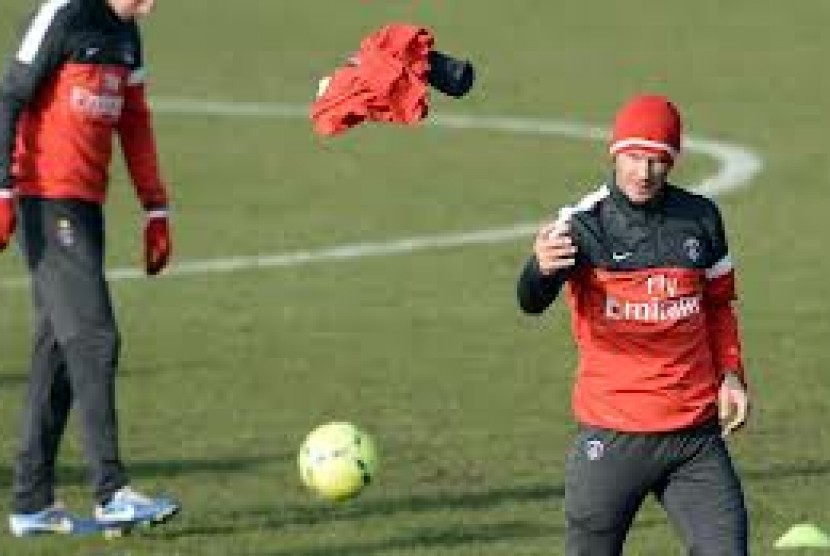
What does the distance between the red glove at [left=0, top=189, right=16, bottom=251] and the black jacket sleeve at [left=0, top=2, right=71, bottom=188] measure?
53 millimetres

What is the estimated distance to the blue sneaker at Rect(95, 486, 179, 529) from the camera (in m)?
14.9

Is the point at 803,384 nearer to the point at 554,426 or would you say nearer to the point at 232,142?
the point at 554,426

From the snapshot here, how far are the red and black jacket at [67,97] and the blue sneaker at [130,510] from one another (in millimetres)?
1474

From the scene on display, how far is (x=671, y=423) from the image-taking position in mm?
11992


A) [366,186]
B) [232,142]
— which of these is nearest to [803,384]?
[366,186]

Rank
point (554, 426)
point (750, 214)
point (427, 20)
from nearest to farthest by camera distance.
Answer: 1. point (554, 426)
2. point (750, 214)
3. point (427, 20)

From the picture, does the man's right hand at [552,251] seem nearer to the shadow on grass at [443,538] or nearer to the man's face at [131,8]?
the shadow on grass at [443,538]

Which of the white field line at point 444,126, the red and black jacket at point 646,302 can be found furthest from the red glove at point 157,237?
the white field line at point 444,126

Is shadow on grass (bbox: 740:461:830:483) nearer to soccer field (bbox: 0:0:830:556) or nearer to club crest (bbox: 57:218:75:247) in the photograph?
soccer field (bbox: 0:0:830:556)

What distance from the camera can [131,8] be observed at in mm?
14945

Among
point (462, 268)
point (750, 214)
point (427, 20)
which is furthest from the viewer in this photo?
point (427, 20)

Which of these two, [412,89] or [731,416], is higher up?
[412,89]

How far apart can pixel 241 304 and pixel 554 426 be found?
4.84m

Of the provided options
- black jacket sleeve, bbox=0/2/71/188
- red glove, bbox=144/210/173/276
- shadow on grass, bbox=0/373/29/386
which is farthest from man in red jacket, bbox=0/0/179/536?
shadow on grass, bbox=0/373/29/386
